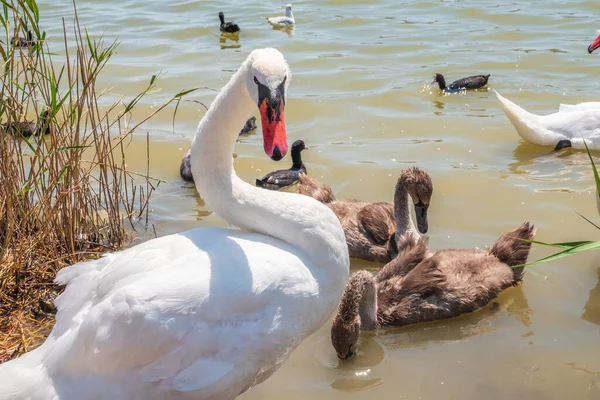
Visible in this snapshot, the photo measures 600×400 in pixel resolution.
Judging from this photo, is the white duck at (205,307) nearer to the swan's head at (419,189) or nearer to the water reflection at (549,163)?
the swan's head at (419,189)

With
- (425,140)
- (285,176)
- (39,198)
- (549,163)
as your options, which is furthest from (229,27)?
(39,198)

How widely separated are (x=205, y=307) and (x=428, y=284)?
2.30 metres

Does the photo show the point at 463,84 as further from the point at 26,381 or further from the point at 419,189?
the point at 26,381

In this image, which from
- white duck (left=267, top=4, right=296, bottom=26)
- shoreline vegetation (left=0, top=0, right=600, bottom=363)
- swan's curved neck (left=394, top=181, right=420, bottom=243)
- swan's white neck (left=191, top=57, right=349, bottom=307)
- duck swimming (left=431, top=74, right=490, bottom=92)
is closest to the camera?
swan's white neck (left=191, top=57, right=349, bottom=307)

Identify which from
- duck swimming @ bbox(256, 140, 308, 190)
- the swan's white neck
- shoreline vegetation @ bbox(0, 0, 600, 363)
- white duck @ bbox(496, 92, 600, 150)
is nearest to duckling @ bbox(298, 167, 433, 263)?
duck swimming @ bbox(256, 140, 308, 190)

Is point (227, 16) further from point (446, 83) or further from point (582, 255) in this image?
point (582, 255)

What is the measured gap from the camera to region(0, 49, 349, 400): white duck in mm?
3523

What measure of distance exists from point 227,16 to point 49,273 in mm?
12254

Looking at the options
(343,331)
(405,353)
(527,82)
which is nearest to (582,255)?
(405,353)

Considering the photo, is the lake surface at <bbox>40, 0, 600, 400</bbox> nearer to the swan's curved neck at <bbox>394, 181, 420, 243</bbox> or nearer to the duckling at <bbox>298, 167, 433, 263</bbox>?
the duckling at <bbox>298, 167, 433, 263</bbox>

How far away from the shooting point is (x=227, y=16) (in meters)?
16.8

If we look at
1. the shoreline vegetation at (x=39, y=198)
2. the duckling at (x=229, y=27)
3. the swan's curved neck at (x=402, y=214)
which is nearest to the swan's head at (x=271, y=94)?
the shoreline vegetation at (x=39, y=198)

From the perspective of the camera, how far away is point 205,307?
3.52 meters

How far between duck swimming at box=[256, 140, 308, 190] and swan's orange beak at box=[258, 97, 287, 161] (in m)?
3.99
